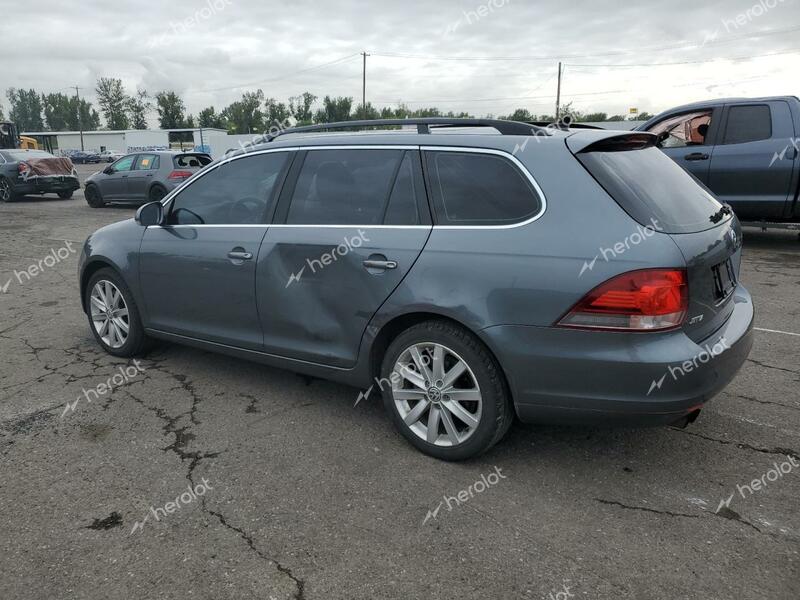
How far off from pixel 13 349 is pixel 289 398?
267cm

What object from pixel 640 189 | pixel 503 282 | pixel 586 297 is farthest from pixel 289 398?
pixel 640 189

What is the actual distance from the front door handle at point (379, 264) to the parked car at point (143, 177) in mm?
12923

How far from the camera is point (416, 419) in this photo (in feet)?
10.8

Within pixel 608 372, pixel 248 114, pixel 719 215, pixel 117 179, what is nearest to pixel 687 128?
pixel 719 215

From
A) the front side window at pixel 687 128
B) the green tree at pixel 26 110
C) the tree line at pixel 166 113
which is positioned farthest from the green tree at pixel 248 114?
the front side window at pixel 687 128

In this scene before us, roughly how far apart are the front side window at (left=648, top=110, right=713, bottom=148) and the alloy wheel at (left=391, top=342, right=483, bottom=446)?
708 cm

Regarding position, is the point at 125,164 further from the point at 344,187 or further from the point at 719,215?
the point at 719,215

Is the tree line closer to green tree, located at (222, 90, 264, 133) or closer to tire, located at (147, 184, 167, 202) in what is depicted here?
green tree, located at (222, 90, 264, 133)

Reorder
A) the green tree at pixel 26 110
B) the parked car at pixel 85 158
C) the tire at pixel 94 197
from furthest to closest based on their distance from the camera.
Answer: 1. the green tree at pixel 26 110
2. the parked car at pixel 85 158
3. the tire at pixel 94 197

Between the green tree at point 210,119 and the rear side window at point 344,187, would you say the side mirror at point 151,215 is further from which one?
the green tree at point 210,119

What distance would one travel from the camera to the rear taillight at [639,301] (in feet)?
8.63

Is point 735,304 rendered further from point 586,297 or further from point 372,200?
point 372,200

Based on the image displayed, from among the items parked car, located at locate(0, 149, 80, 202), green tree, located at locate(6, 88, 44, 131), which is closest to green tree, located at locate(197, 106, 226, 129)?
green tree, located at locate(6, 88, 44, 131)

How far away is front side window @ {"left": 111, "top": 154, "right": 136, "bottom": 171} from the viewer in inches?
651
